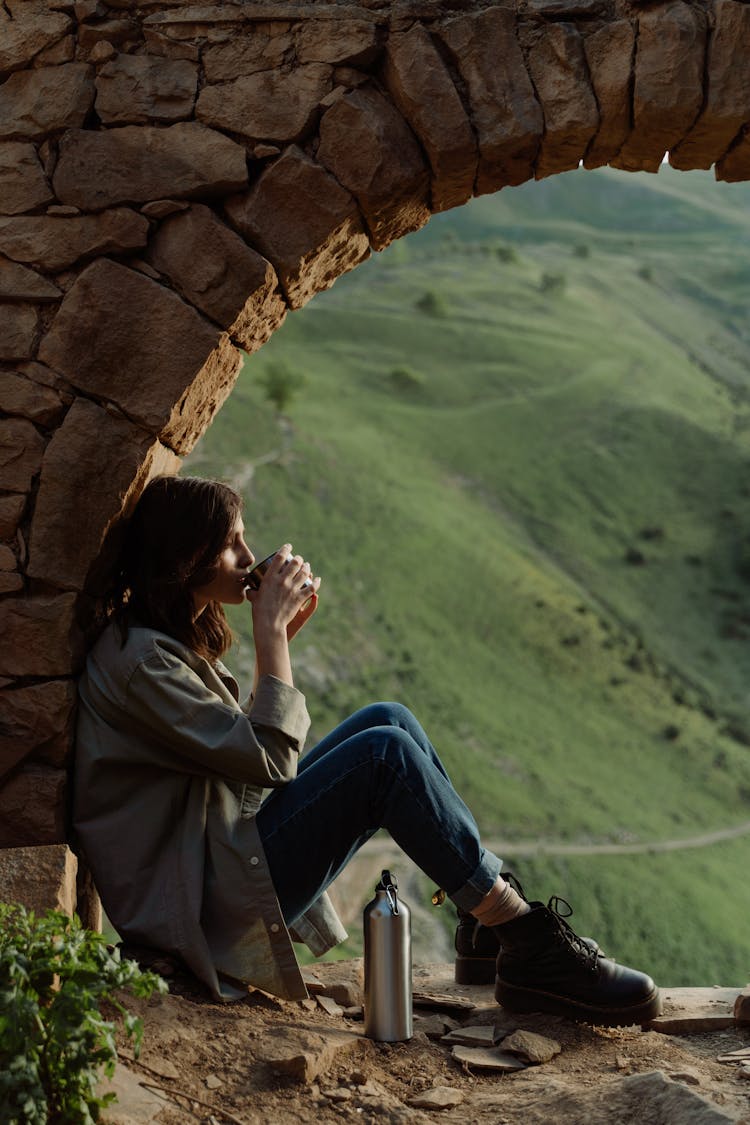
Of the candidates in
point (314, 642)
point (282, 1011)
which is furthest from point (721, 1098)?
point (314, 642)

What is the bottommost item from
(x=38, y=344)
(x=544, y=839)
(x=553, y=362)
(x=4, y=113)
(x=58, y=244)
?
(x=544, y=839)

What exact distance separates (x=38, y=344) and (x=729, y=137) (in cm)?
187

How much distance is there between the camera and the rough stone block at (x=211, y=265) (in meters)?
2.95

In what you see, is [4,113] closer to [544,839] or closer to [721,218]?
[544,839]

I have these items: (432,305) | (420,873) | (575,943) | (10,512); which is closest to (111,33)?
(10,512)

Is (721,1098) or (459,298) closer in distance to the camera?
(721,1098)

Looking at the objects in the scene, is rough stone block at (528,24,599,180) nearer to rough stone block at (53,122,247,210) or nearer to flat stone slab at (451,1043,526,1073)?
rough stone block at (53,122,247,210)

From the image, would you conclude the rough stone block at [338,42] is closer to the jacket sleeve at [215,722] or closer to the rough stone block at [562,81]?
the rough stone block at [562,81]

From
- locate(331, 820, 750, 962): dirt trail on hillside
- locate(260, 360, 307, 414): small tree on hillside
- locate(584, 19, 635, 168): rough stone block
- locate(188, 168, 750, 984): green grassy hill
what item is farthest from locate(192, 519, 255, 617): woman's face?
locate(260, 360, 307, 414): small tree on hillside

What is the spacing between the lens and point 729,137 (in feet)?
9.84

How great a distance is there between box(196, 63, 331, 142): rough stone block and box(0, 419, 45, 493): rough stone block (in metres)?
0.93

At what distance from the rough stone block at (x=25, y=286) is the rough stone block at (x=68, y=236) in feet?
0.10

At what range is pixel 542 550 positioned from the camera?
31.8 meters

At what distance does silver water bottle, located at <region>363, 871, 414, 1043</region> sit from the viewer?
2.77 m
